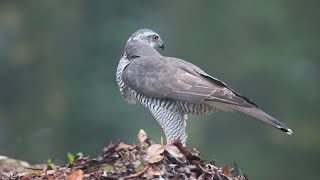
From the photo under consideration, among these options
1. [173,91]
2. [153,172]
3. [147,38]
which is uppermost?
[147,38]

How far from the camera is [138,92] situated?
6.94m

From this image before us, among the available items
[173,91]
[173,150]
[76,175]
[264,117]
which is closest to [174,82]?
[173,91]

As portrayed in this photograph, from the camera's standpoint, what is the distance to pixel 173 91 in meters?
6.78

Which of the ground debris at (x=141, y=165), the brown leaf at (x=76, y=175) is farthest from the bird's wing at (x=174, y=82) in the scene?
the brown leaf at (x=76, y=175)

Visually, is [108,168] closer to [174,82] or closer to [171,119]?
[171,119]

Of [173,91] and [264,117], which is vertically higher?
[173,91]

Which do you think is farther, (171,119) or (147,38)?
(147,38)

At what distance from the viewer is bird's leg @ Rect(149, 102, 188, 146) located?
22.2 ft

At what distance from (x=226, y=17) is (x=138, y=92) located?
7.91m

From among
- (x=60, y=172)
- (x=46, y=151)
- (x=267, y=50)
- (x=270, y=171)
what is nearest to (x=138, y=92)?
(x=60, y=172)

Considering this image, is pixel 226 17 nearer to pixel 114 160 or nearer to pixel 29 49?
pixel 29 49

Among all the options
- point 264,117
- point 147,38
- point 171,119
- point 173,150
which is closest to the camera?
point 173,150

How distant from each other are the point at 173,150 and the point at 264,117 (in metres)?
1.31

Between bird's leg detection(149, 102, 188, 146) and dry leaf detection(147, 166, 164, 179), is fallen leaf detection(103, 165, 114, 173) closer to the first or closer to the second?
dry leaf detection(147, 166, 164, 179)
